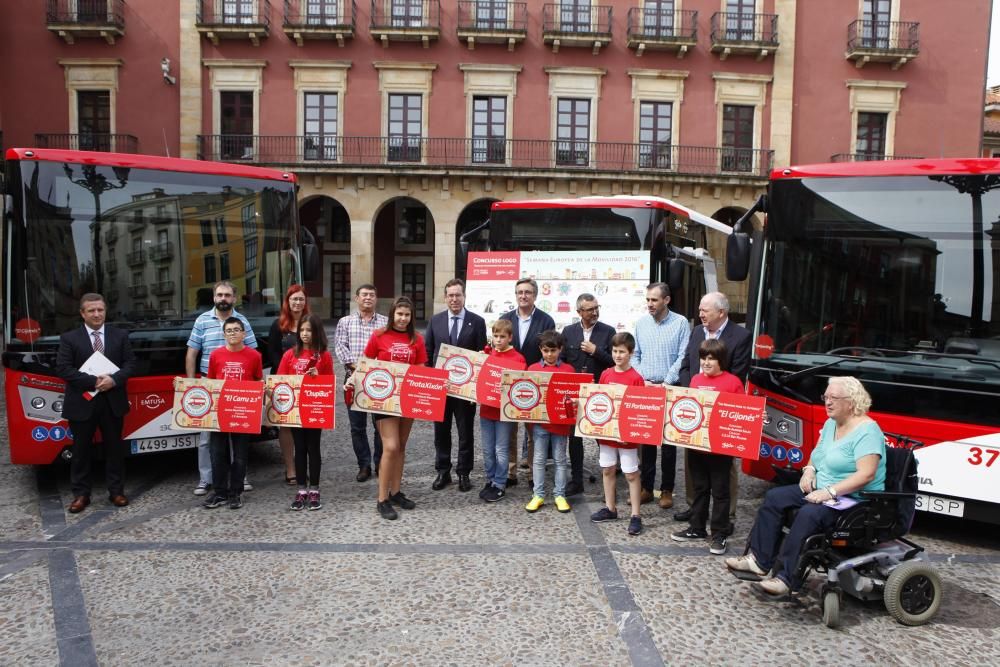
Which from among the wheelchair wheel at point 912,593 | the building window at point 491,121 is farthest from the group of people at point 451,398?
the building window at point 491,121

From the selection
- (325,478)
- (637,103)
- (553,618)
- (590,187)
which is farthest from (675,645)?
(637,103)

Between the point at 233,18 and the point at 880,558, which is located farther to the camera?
the point at 233,18

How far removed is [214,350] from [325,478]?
169 cm

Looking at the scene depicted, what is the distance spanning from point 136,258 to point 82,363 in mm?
1106

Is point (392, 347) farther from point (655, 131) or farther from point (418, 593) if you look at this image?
point (655, 131)

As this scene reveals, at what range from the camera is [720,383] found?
528cm

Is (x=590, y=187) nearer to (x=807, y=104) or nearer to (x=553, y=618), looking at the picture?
(x=807, y=104)

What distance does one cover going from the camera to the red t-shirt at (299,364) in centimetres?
625

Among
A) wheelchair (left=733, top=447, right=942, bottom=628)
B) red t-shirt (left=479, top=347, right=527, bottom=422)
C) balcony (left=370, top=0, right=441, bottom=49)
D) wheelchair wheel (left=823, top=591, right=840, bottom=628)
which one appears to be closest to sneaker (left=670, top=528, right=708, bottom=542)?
wheelchair (left=733, top=447, right=942, bottom=628)

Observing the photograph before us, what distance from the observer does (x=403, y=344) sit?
20.0 feet

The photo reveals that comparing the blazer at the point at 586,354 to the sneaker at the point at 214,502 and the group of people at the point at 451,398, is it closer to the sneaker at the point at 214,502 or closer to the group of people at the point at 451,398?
the group of people at the point at 451,398

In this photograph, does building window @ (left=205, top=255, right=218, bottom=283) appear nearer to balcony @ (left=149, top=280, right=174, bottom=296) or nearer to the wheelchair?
balcony @ (left=149, top=280, right=174, bottom=296)

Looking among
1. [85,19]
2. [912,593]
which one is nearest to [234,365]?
[912,593]

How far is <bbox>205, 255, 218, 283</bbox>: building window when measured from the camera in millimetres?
6934
